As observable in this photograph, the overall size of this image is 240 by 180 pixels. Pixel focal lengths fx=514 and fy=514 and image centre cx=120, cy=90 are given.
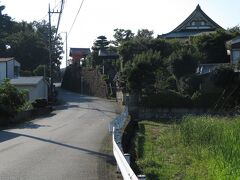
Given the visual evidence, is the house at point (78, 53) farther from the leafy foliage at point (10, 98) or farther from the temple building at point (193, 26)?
the leafy foliage at point (10, 98)

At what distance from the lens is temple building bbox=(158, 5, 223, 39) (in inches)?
2557

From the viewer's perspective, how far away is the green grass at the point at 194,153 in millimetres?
11344

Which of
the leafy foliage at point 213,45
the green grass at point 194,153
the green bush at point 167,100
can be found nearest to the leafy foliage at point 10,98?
the green bush at point 167,100

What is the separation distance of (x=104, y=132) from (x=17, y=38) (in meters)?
60.9

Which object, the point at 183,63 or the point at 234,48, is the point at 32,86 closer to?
the point at 183,63

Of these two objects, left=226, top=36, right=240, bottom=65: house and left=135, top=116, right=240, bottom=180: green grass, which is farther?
left=226, top=36, right=240, bottom=65: house

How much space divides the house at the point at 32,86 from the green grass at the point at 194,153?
3566 centimetres

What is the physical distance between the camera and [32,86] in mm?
56500

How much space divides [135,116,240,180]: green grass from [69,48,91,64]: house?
7768 cm

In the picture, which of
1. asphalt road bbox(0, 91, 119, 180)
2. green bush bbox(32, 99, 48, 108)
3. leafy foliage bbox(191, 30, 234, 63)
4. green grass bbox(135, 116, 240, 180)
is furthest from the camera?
leafy foliage bbox(191, 30, 234, 63)

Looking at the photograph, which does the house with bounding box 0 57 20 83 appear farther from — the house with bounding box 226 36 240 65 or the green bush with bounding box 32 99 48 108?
the house with bounding box 226 36 240 65

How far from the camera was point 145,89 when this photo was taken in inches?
1703

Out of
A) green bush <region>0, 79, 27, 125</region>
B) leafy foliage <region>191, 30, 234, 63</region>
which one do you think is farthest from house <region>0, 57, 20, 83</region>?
green bush <region>0, 79, 27, 125</region>

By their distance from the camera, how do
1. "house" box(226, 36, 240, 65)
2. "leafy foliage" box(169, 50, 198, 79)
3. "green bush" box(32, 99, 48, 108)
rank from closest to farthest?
"leafy foliage" box(169, 50, 198, 79), "green bush" box(32, 99, 48, 108), "house" box(226, 36, 240, 65)
